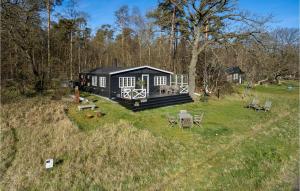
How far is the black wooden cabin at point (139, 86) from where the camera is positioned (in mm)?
15865

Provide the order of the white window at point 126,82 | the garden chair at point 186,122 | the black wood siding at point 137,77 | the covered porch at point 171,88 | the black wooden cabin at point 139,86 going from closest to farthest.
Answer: the garden chair at point 186,122 → the black wooden cabin at point 139,86 → the black wood siding at point 137,77 → the white window at point 126,82 → the covered porch at point 171,88

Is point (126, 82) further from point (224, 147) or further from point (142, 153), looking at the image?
point (224, 147)

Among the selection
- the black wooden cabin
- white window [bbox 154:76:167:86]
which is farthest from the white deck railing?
white window [bbox 154:76:167:86]

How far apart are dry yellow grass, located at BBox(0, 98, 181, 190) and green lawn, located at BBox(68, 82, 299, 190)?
0.57m

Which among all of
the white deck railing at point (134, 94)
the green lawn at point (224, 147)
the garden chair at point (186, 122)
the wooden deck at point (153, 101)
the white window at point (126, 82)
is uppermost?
the white window at point (126, 82)

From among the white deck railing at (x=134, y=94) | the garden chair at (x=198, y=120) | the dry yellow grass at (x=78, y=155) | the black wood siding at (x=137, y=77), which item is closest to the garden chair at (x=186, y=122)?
the garden chair at (x=198, y=120)

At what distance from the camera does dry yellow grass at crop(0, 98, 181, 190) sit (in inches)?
231

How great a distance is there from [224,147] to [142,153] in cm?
330

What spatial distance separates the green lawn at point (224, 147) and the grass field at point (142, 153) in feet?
0.09

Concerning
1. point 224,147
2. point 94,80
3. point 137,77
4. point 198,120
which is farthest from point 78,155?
point 94,80

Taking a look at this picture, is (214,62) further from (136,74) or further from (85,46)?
(85,46)

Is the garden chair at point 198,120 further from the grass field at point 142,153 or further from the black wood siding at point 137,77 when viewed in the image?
the black wood siding at point 137,77

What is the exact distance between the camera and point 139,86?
1884cm

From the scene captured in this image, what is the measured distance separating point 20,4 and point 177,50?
21939 mm
